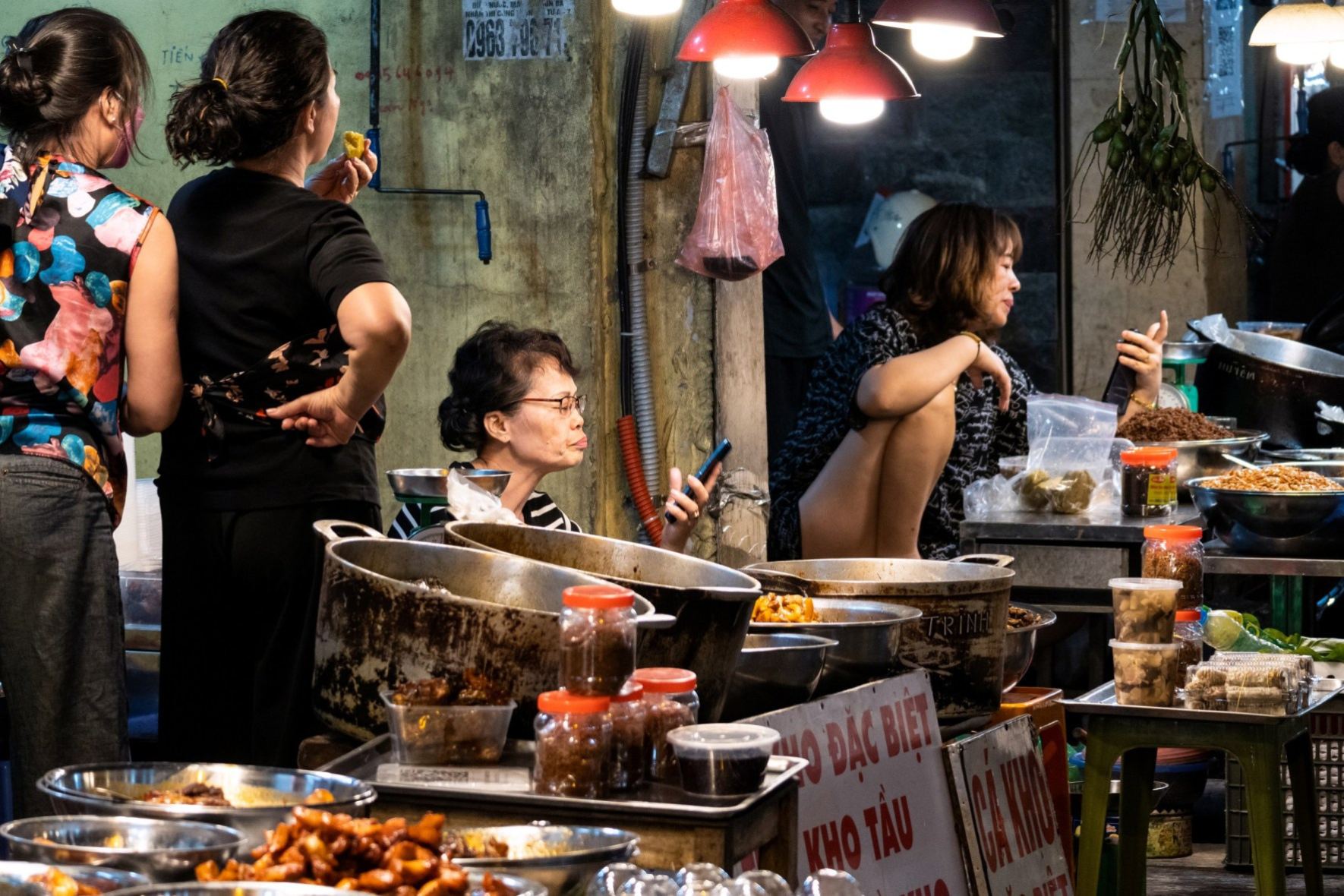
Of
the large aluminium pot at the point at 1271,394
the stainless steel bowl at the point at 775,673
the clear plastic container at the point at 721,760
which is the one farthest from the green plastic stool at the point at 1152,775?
the large aluminium pot at the point at 1271,394

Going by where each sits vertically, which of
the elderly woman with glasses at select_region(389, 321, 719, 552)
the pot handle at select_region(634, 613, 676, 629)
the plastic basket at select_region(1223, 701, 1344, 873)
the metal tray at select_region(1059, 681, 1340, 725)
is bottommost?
the plastic basket at select_region(1223, 701, 1344, 873)

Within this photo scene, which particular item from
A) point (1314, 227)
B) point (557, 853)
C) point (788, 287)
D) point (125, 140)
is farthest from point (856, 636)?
point (1314, 227)

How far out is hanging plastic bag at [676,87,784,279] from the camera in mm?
5852

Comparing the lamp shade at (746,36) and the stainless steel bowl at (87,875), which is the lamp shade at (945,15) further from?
the stainless steel bowl at (87,875)

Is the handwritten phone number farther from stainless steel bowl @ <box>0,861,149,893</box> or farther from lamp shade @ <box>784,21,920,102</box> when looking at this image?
stainless steel bowl @ <box>0,861,149,893</box>

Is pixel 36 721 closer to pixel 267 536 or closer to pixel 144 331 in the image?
pixel 267 536

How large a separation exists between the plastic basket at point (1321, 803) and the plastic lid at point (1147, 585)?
1162 millimetres

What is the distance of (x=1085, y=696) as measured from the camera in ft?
12.0

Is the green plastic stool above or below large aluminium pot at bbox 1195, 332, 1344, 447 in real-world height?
below

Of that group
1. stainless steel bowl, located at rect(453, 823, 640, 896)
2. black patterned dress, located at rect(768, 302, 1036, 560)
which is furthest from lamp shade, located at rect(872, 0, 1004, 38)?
stainless steel bowl, located at rect(453, 823, 640, 896)

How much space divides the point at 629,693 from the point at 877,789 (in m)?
0.96

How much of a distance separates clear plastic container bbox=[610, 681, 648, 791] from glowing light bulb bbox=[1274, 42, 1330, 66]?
5.25 metres

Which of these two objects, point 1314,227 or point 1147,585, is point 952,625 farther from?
point 1314,227

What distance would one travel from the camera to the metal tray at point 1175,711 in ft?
11.0
